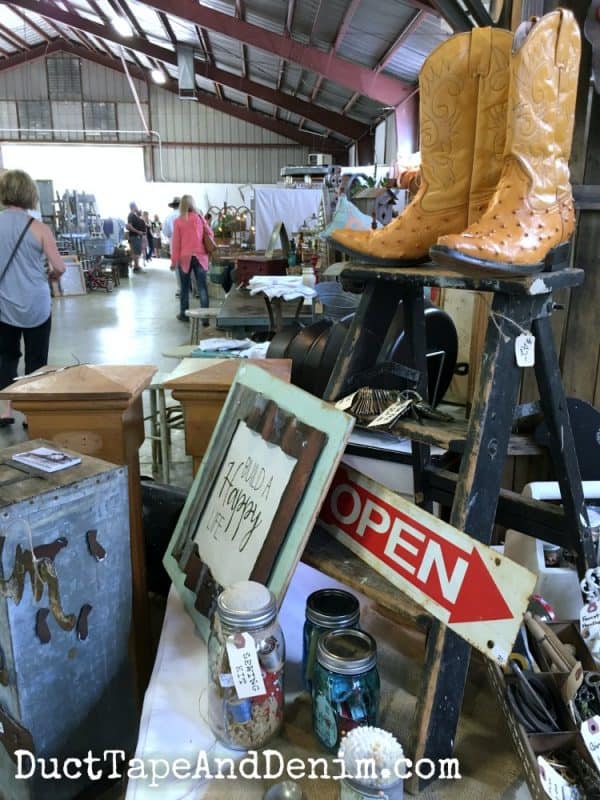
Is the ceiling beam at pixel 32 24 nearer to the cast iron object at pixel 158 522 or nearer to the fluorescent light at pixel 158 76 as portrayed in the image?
the fluorescent light at pixel 158 76

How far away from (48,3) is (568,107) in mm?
14099

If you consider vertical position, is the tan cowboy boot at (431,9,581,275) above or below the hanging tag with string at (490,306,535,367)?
above

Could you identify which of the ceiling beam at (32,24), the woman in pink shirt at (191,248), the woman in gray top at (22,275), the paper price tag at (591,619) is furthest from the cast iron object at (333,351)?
the ceiling beam at (32,24)

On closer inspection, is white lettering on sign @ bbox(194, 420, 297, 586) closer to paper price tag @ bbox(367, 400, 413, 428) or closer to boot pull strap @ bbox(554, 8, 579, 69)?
paper price tag @ bbox(367, 400, 413, 428)

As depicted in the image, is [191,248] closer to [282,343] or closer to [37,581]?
[282,343]

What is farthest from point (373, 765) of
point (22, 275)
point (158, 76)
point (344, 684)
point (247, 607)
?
point (158, 76)

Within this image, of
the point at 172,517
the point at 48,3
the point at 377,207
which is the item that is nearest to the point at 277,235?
the point at 377,207

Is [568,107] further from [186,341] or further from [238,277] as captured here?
[186,341]

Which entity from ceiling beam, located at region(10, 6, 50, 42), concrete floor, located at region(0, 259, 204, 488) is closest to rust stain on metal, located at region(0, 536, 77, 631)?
concrete floor, located at region(0, 259, 204, 488)

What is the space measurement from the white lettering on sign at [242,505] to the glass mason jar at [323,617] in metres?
0.14

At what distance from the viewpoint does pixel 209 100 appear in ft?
55.1

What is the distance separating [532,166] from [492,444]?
432mm

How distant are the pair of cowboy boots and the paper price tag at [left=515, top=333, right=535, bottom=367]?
0.10 metres

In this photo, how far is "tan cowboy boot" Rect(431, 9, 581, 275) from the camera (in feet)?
3.05
